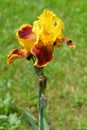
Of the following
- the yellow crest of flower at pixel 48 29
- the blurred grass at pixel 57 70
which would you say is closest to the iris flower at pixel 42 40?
the yellow crest of flower at pixel 48 29

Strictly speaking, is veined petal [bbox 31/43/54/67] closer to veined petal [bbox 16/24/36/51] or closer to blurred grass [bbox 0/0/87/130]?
veined petal [bbox 16/24/36/51]

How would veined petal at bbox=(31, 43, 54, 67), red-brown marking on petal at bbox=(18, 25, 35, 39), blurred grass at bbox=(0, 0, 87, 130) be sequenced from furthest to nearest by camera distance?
blurred grass at bbox=(0, 0, 87, 130)
red-brown marking on petal at bbox=(18, 25, 35, 39)
veined petal at bbox=(31, 43, 54, 67)

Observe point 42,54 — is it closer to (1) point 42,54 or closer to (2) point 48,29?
(1) point 42,54

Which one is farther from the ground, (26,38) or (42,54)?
(26,38)

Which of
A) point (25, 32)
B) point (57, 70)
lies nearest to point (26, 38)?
point (25, 32)

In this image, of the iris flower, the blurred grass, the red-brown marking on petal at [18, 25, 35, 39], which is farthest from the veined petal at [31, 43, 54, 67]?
the blurred grass

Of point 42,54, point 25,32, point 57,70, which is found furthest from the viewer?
point 57,70

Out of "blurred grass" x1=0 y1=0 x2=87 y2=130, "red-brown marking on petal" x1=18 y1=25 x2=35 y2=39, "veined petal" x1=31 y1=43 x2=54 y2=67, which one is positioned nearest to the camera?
"veined petal" x1=31 y1=43 x2=54 y2=67

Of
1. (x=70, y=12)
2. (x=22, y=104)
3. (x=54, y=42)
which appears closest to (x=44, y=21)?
(x=54, y=42)

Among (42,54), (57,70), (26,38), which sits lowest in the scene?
(42,54)
